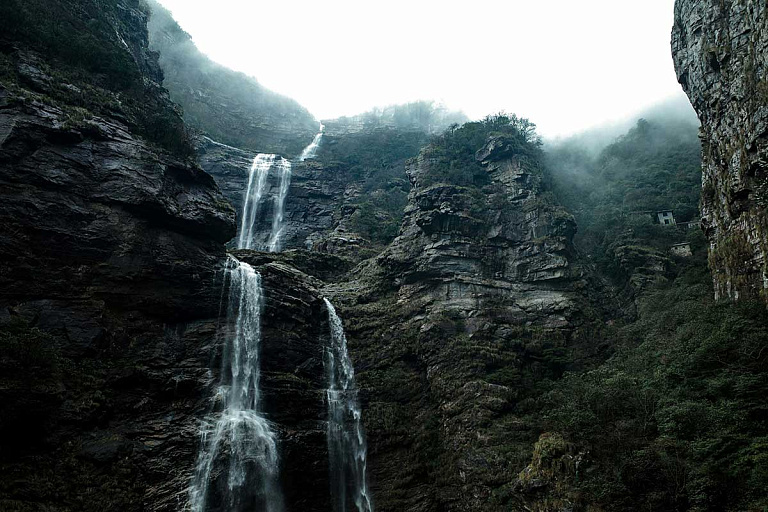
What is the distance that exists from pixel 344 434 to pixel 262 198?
3153 centimetres

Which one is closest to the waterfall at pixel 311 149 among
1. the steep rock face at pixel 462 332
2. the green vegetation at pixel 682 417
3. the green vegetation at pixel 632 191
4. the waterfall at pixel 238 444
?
the steep rock face at pixel 462 332

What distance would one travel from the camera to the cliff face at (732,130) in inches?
760

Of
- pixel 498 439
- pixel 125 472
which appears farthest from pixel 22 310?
pixel 498 439

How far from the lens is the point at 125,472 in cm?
1902

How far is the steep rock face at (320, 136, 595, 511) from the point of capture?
78.8ft

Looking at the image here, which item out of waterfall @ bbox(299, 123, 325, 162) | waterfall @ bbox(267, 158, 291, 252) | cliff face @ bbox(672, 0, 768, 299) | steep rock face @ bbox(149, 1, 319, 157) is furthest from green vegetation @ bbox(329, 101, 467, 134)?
cliff face @ bbox(672, 0, 768, 299)

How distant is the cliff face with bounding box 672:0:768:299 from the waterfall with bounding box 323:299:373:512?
19.9m

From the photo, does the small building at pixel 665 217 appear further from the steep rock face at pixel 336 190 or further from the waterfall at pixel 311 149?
the waterfall at pixel 311 149

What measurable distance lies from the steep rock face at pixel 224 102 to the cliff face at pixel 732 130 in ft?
154

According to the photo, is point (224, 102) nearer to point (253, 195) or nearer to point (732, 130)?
point (253, 195)

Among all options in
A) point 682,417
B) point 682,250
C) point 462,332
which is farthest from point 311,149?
point 682,417

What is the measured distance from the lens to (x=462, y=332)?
30.5 metres

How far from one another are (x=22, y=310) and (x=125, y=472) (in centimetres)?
780

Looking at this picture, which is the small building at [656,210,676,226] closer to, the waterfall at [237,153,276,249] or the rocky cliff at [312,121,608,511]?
the rocky cliff at [312,121,608,511]
